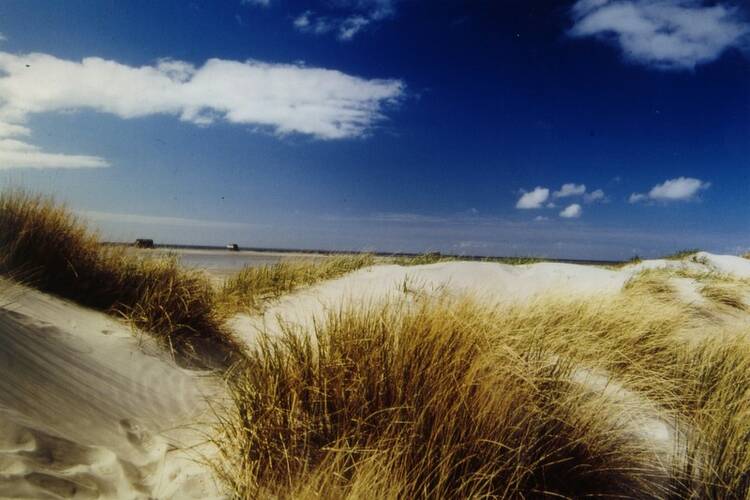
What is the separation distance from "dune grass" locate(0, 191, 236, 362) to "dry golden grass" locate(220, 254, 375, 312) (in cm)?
159

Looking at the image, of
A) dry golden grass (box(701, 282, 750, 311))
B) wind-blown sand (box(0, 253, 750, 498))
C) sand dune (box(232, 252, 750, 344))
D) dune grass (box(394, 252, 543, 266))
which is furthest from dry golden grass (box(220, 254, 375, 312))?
dry golden grass (box(701, 282, 750, 311))

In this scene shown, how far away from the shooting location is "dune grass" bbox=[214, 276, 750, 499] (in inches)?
78.9

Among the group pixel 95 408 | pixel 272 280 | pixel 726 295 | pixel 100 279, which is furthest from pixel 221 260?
pixel 95 408

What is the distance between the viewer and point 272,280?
7.73 m

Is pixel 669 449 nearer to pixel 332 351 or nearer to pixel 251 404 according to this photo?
pixel 332 351

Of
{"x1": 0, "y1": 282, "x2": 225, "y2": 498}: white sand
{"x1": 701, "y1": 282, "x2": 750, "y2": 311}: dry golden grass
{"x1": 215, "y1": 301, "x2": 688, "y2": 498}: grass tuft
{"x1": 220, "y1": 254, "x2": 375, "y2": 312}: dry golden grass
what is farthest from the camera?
{"x1": 701, "y1": 282, "x2": 750, "y2": 311}: dry golden grass

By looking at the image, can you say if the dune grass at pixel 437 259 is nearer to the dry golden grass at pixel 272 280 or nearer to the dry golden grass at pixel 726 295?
the dry golden grass at pixel 272 280

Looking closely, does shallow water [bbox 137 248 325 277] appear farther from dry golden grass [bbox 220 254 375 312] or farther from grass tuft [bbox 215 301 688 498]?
grass tuft [bbox 215 301 688 498]

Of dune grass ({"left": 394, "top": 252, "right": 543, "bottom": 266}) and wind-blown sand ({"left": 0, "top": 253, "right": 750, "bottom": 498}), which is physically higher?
dune grass ({"left": 394, "top": 252, "right": 543, "bottom": 266})

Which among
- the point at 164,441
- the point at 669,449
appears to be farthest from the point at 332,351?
the point at 669,449

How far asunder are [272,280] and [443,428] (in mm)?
5931

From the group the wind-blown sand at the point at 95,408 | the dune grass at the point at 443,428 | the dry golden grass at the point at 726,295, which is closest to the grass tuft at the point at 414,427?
the dune grass at the point at 443,428

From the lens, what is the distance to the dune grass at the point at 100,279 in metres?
4.32

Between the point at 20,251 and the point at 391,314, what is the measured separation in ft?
Result: 11.3
